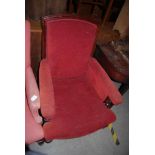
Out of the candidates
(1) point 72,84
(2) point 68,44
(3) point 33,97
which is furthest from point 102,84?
(3) point 33,97

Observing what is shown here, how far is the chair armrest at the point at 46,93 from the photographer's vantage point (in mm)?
1053

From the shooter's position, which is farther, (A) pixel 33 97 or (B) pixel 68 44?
(B) pixel 68 44

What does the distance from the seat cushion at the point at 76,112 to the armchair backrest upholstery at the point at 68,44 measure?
0.10 meters

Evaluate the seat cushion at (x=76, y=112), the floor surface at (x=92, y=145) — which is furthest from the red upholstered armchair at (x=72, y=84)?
the floor surface at (x=92, y=145)

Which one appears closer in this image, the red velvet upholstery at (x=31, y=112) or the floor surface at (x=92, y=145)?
the red velvet upholstery at (x=31, y=112)

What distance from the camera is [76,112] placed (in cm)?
126

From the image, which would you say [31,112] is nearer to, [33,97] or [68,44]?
[33,97]

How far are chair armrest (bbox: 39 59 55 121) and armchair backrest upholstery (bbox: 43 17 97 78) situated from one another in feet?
0.28

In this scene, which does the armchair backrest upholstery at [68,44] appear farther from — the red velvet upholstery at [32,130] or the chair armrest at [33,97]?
the red velvet upholstery at [32,130]

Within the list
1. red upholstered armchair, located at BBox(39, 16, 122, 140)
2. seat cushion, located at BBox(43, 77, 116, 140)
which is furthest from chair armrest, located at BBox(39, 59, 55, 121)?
seat cushion, located at BBox(43, 77, 116, 140)

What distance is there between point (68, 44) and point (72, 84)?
11.9 inches

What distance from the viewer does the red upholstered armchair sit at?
45.3 inches
